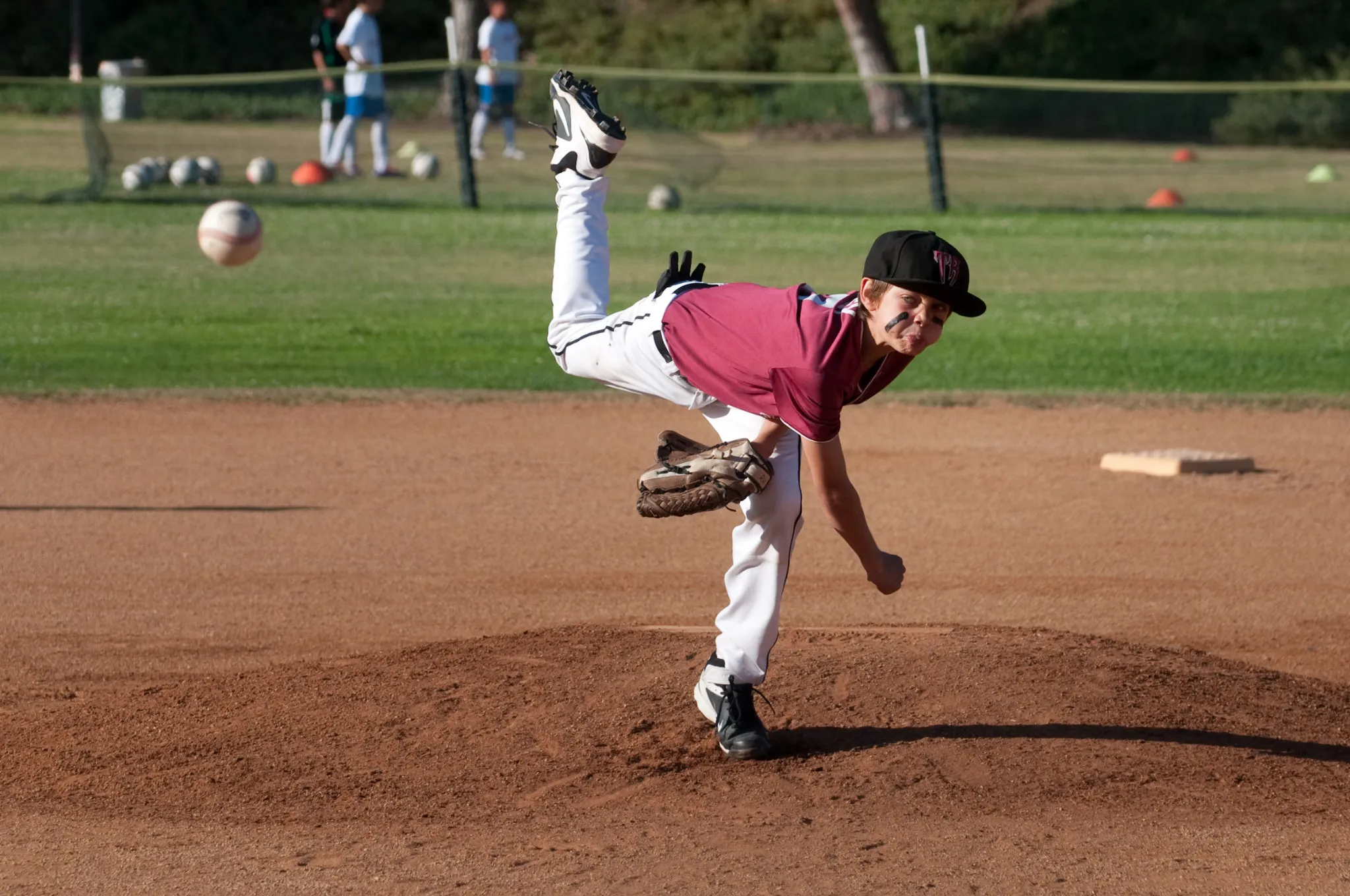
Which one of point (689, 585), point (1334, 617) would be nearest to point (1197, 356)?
point (1334, 617)

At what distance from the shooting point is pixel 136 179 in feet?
65.2

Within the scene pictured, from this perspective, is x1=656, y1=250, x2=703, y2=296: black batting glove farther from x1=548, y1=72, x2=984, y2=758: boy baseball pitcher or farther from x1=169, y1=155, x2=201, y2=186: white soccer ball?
x1=169, y1=155, x2=201, y2=186: white soccer ball

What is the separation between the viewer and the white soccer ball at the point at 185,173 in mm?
19969

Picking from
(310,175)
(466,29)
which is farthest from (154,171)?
(466,29)

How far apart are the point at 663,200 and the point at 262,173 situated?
5.00 metres

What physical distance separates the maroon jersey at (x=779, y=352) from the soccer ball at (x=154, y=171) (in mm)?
16693

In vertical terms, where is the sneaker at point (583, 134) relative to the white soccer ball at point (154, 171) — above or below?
above

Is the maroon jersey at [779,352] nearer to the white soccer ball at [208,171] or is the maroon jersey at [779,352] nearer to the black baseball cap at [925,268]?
the black baseball cap at [925,268]

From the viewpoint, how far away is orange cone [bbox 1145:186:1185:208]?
21.1m

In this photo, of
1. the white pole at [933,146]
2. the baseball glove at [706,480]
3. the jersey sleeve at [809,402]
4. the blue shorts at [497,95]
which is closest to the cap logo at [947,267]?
the jersey sleeve at [809,402]

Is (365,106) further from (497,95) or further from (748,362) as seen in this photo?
(748,362)

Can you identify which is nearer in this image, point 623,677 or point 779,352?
point 779,352

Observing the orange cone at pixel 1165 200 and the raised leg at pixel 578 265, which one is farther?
the orange cone at pixel 1165 200

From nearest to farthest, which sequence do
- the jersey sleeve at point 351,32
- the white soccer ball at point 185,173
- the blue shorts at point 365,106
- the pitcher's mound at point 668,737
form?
the pitcher's mound at point 668,737 → the white soccer ball at point 185,173 → the blue shorts at point 365,106 → the jersey sleeve at point 351,32
